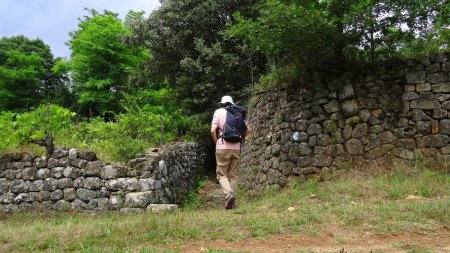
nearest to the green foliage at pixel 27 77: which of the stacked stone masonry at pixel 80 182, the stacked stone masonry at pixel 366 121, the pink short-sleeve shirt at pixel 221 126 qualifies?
the stacked stone masonry at pixel 80 182

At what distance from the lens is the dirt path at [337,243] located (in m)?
4.10

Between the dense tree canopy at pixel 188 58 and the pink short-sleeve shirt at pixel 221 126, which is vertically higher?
the dense tree canopy at pixel 188 58

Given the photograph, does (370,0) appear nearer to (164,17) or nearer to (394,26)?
(394,26)

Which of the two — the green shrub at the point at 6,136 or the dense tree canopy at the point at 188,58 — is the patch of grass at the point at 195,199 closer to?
the dense tree canopy at the point at 188,58

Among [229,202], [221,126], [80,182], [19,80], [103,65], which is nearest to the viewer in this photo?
[229,202]

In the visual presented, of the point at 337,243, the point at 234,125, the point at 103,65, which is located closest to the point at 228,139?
the point at 234,125

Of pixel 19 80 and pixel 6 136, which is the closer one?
pixel 6 136

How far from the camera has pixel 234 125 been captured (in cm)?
682

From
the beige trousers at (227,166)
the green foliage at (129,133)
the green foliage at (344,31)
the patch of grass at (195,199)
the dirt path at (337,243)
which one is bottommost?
the patch of grass at (195,199)

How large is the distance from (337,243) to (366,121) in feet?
13.8

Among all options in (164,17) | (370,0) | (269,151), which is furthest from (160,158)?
(164,17)

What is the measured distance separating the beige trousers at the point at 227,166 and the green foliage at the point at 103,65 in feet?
47.8

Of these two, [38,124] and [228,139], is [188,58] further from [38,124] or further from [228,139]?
[228,139]

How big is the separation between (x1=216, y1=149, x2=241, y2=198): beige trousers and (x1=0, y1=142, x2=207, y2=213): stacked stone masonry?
4.57ft
